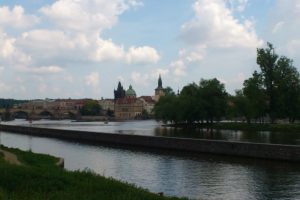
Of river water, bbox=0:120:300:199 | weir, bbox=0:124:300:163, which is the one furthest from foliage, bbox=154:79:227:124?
river water, bbox=0:120:300:199

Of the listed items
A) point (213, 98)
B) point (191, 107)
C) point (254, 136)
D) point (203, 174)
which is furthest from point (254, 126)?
point (203, 174)

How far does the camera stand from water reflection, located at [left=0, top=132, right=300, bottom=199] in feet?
86.6

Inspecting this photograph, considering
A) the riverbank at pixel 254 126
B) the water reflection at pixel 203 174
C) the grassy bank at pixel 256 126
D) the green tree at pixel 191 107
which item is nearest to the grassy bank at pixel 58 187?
the water reflection at pixel 203 174

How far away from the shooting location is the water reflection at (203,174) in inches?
1040

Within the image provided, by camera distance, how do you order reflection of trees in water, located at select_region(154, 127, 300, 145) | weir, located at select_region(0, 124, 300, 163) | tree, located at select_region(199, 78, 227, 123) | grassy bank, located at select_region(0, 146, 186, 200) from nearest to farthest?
grassy bank, located at select_region(0, 146, 186, 200) → weir, located at select_region(0, 124, 300, 163) → reflection of trees in water, located at select_region(154, 127, 300, 145) → tree, located at select_region(199, 78, 227, 123)

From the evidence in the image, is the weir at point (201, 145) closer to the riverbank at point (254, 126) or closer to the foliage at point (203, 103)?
the foliage at point (203, 103)

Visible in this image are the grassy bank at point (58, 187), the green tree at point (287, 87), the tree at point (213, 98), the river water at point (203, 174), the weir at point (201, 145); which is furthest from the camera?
the tree at point (213, 98)

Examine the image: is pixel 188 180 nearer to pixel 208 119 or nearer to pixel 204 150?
pixel 204 150

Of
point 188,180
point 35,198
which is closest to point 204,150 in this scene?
point 188,180

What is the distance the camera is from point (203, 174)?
33656 millimetres

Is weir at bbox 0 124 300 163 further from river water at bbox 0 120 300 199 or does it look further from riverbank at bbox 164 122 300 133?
riverbank at bbox 164 122 300 133

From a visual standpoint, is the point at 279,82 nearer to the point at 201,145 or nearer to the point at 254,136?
the point at 254,136

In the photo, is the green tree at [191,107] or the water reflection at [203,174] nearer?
the water reflection at [203,174]

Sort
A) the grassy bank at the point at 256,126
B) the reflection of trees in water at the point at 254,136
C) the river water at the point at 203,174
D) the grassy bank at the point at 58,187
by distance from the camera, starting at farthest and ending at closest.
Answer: the grassy bank at the point at 256,126 → the reflection of trees in water at the point at 254,136 → the river water at the point at 203,174 → the grassy bank at the point at 58,187
